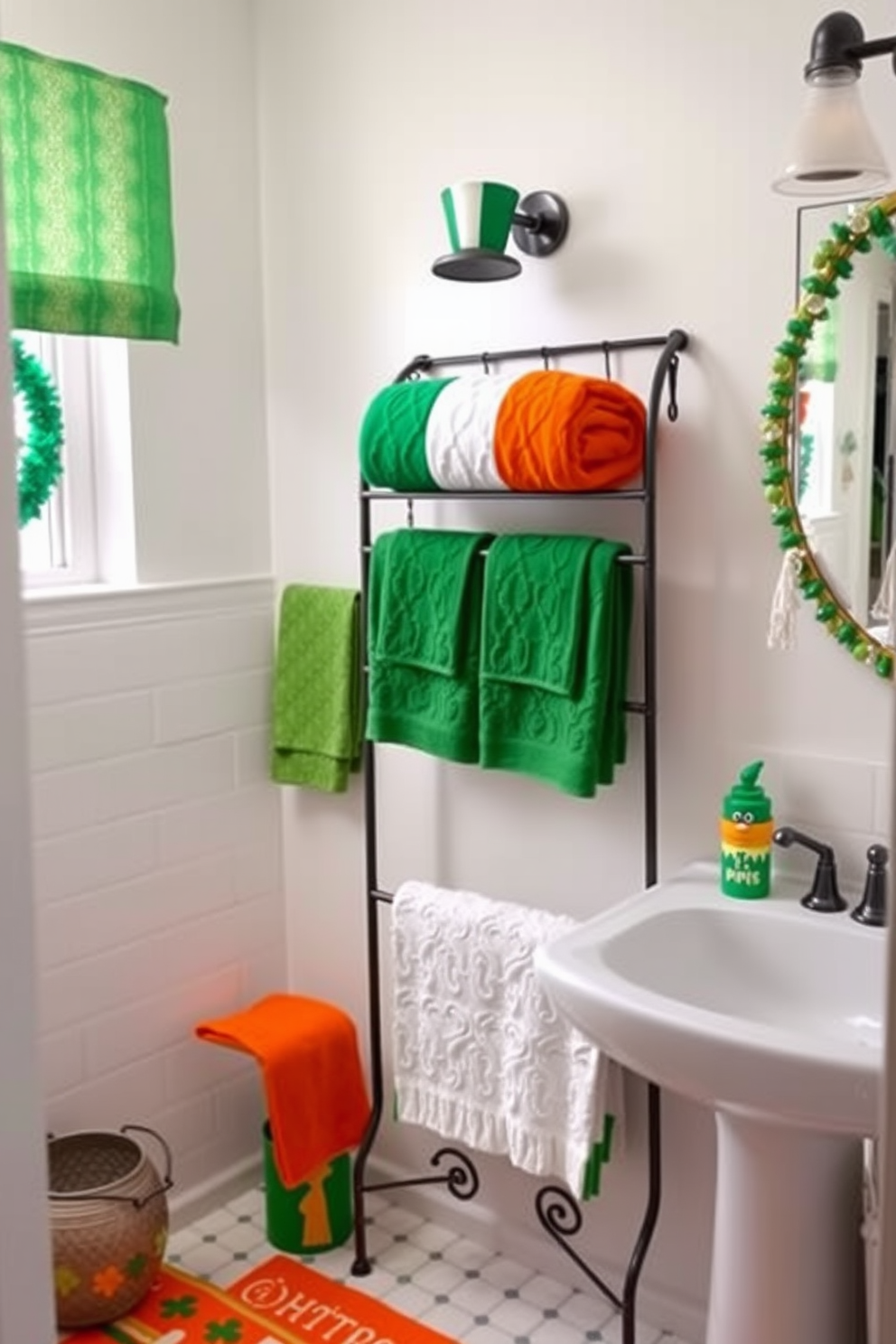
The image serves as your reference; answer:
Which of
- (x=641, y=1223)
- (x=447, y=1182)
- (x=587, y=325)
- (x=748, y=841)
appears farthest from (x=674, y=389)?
(x=447, y=1182)

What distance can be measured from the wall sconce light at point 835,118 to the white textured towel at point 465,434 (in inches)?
23.0

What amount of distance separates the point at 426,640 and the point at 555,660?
0.26 m

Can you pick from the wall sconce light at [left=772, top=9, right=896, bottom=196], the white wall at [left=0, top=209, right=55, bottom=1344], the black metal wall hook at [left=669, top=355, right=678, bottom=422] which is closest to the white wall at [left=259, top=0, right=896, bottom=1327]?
the black metal wall hook at [left=669, top=355, right=678, bottom=422]

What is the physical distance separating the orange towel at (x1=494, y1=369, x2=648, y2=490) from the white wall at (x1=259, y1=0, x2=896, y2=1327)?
100 millimetres

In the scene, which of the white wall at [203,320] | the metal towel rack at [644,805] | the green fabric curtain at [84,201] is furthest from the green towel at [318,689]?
the green fabric curtain at [84,201]

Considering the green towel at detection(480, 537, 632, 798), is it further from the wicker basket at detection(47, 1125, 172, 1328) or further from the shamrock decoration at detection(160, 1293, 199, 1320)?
the shamrock decoration at detection(160, 1293, 199, 1320)

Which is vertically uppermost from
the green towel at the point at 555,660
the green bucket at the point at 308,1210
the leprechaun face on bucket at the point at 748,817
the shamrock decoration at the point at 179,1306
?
the green towel at the point at 555,660

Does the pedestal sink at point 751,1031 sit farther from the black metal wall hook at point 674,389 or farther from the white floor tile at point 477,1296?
the black metal wall hook at point 674,389

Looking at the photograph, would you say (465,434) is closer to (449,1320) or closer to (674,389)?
(674,389)

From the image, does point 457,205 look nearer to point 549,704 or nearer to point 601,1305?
point 549,704

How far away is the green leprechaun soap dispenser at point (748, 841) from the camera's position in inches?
72.4

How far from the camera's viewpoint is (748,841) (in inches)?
72.5

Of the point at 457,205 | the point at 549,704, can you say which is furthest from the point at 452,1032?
the point at 457,205

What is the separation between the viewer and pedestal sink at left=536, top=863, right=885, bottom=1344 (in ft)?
4.91
